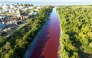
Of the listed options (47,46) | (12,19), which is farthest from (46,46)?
(12,19)

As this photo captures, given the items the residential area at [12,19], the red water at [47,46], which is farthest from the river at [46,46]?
the residential area at [12,19]

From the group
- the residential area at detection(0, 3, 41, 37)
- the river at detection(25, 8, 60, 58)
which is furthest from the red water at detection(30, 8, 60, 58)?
the residential area at detection(0, 3, 41, 37)

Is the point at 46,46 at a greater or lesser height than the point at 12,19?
lesser

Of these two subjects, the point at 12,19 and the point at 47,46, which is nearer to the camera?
the point at 47,46

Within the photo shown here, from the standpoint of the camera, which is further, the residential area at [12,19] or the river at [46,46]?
the residential area at [12,19]

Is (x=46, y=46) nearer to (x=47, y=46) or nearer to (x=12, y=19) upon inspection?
(x=47, y=46)

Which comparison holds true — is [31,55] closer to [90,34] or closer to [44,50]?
[44,50]

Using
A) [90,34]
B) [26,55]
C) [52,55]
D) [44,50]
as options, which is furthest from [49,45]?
[90,34]

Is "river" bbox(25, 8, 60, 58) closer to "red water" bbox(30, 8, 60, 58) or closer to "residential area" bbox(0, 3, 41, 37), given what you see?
"red water" bbox(30, 8, 60, 58)

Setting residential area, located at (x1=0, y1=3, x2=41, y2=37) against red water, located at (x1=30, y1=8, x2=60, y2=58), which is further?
residential area, located at (x1=0, y1=3, x2=41, y2=37)

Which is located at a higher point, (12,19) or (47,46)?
(12,19)

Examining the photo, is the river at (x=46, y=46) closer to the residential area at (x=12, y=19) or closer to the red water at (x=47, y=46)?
the red water at (x=47, y=46)
